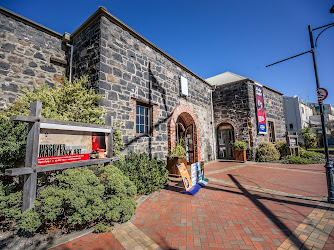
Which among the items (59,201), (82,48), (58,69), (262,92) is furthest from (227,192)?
(262,92)

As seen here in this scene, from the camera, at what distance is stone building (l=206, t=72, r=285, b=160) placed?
11.4 meters

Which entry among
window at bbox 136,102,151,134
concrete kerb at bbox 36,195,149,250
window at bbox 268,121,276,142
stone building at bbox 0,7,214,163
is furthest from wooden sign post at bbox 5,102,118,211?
window at bbox 268,121,276,142

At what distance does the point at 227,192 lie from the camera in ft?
14.7

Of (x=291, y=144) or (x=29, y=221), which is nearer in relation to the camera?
(x=29, y=221)

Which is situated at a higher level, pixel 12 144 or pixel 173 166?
pixel 12 144

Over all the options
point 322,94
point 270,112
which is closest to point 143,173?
point 322,94

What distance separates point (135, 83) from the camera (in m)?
6.13

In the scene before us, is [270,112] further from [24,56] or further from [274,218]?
[24,56]

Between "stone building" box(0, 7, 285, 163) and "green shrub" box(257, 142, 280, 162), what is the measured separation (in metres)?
5.04

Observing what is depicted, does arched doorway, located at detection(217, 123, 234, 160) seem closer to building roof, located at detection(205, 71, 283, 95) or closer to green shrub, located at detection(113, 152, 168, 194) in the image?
building roof, located at detection(205, 71, 283, 95)

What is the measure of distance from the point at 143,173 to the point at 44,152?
2408 millimetres

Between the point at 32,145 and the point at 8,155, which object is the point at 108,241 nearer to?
the point at 32,145

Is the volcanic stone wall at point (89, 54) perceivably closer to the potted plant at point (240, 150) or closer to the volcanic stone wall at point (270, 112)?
the potted plant at point (240, 150)

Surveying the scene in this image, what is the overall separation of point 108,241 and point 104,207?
0.50 m
